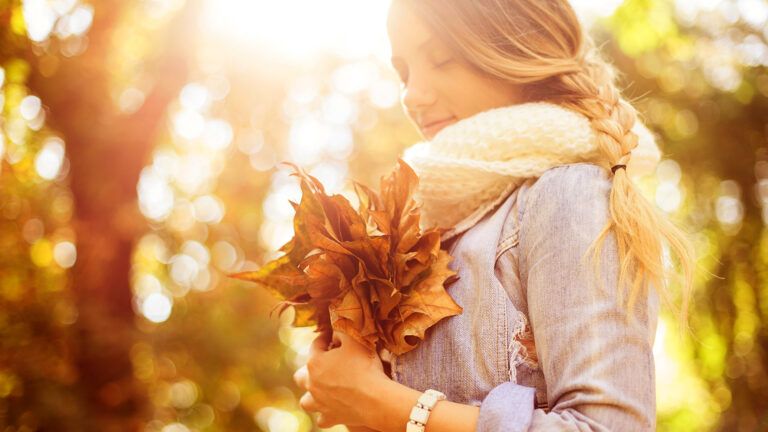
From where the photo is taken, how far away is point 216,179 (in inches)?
354

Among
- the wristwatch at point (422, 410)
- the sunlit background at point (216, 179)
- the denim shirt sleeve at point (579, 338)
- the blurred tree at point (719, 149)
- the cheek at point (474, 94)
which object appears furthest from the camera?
the blurred tree at point (719, 149)

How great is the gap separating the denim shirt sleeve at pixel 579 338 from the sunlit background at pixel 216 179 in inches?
25.6

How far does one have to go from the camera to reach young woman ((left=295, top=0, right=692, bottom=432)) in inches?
48.3

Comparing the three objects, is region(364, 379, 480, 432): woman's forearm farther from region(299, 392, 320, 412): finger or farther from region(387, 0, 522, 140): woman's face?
region(387, 0, 522, 140): woman's face

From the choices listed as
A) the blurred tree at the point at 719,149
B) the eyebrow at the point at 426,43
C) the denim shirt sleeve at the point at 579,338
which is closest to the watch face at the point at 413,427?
the denim shirt sleeve at the point at 579,338

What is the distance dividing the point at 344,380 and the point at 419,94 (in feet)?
2.58

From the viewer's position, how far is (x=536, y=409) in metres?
1.28

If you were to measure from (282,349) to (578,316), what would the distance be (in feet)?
17.4

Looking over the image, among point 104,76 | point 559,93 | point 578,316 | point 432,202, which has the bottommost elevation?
point 578,316

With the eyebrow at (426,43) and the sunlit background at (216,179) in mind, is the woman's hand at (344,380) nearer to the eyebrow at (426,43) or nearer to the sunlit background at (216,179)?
the sunlit background at (216,179)

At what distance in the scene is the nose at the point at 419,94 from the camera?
181cm

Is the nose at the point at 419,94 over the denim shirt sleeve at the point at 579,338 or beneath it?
over

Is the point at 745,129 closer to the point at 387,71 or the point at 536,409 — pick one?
the point at 387,71

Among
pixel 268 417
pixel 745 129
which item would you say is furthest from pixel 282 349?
pixel 745 129
